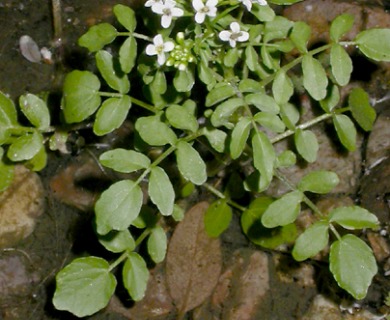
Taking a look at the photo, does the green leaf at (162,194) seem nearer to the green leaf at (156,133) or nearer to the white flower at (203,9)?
the green leaf at (156,133)

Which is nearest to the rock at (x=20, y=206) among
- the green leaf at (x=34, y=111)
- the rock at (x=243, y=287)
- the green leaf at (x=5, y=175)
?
the green leaf at (x=5, y=175)

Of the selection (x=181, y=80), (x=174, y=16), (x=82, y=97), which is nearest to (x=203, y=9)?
(x=174, y=16)

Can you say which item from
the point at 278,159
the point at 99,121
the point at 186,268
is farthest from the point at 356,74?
the point at 99,121

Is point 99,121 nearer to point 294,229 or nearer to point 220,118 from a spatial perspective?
point 220,118

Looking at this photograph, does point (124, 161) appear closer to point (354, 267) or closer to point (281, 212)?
point (281, 212)

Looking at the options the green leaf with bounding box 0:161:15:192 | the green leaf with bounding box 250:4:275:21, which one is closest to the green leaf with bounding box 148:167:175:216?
the green leaf with bounding box 250:4:275:21
